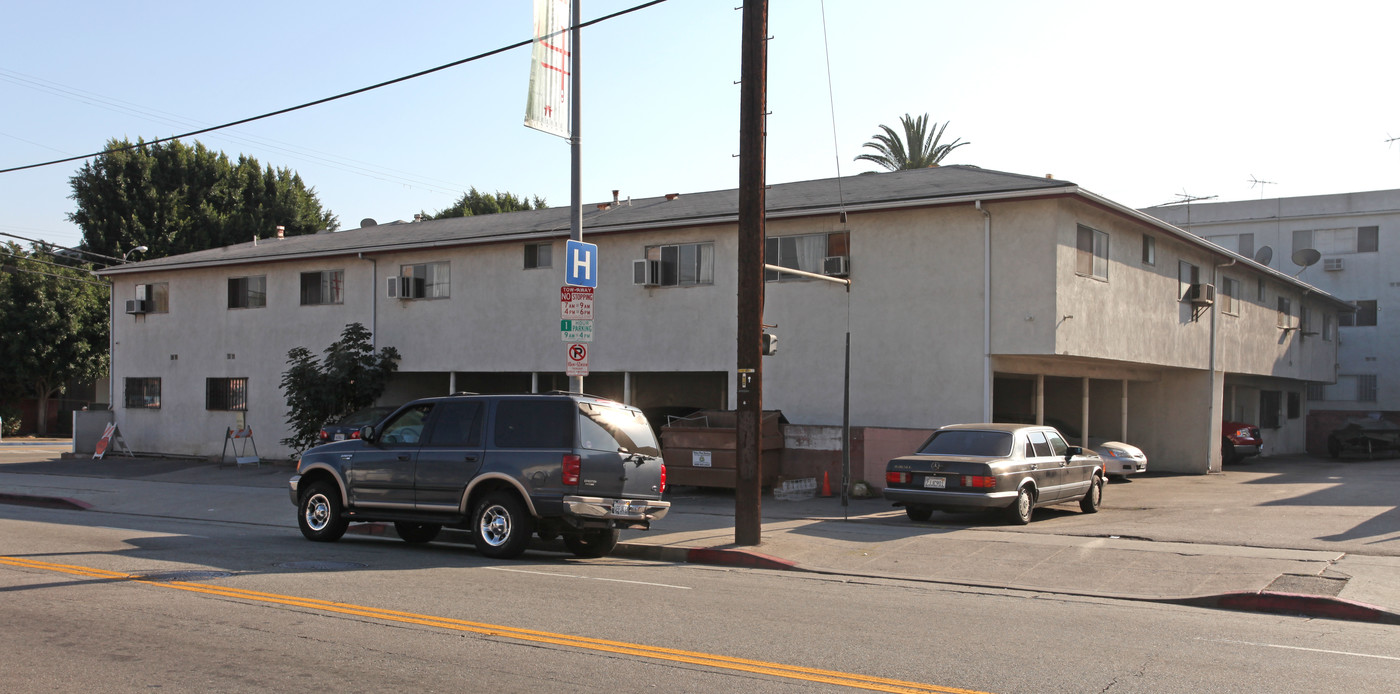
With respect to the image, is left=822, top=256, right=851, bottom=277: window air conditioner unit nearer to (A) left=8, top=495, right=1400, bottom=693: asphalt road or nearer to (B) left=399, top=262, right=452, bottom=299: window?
(A) left=8, top=495, right=1400, bottom=693: asphalt road

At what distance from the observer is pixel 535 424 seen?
12273mm

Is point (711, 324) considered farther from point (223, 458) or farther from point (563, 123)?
point (223, 458)

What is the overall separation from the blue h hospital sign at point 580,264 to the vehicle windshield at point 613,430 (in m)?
2.93

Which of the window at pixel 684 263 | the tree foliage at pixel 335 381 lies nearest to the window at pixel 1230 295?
the window at pixel 684 263

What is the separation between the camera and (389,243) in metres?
27.5

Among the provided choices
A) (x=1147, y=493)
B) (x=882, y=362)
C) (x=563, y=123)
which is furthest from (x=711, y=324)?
(x=1147, y=493)

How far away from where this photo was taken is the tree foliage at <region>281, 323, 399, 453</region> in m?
25.8

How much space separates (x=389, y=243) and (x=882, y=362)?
14.0m

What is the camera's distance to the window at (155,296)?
3198cm

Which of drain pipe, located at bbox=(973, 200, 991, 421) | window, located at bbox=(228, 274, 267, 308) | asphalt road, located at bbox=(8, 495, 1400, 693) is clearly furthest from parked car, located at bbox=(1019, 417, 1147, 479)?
window, located at bbox=(228, 274, 267, 308)

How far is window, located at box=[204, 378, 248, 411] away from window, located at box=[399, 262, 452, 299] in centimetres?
648

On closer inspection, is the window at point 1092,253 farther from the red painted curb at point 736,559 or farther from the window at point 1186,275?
the red painted curb at point 736,559

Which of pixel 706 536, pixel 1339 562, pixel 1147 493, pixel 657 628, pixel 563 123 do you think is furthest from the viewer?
pixel 1147 493

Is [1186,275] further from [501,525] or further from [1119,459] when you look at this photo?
[501,525]
